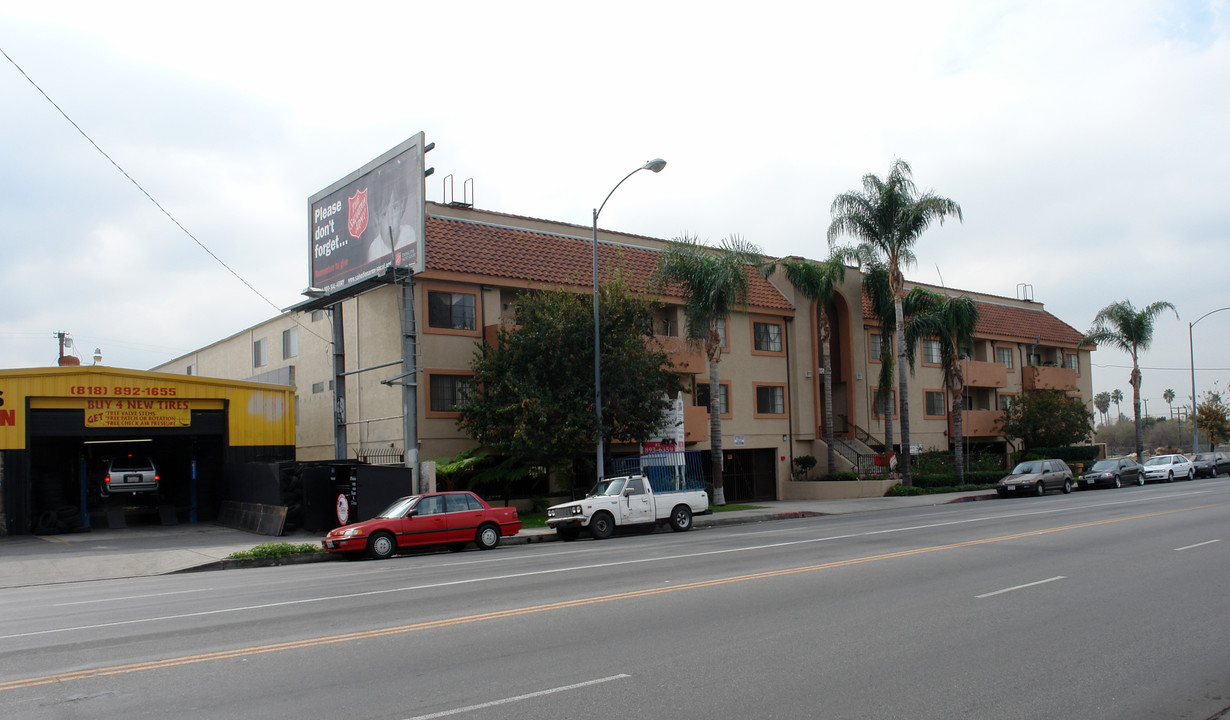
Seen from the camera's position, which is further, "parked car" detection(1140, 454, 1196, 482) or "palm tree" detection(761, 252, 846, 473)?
"parked car" detection(1140, 454, 1196, 482)

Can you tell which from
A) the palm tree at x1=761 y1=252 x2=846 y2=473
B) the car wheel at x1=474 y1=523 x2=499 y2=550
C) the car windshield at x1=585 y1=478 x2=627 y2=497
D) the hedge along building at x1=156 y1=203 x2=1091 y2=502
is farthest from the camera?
the palm tree at x1=761 y1=252 x2=846 y2=473

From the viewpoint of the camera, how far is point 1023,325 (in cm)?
5209

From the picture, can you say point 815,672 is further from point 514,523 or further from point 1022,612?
point 514,523

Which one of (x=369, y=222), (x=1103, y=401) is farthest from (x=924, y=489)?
(x=1103, y=401)

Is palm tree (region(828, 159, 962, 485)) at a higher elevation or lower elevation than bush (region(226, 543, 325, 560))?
higher

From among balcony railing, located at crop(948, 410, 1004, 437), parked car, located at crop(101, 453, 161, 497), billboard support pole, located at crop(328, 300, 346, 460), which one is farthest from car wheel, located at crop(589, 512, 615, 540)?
balcony railing, located at crop(948, 410, 1004, 437)

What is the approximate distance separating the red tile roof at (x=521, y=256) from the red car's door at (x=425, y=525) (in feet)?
32.3

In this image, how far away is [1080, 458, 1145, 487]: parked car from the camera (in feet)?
125

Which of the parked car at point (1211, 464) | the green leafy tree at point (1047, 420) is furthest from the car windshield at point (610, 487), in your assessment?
the parked car at point (1211, 464)

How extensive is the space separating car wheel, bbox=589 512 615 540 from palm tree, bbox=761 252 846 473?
18533 mm

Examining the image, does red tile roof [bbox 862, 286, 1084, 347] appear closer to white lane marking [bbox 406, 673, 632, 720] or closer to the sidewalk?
the sidewalk

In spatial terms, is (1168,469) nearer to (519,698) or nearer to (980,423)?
(980,423)

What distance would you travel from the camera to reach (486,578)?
13.5 m

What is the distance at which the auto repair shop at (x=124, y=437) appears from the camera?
24.7 m
